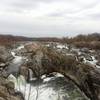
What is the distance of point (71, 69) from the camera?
19250 millimetres

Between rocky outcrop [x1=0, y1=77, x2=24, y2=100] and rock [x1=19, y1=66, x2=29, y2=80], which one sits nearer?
rocky outcrop [x1=0, y1=77, x2=24, y2=100]

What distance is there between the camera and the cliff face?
683 inches

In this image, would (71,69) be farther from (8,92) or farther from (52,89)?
(8,92)

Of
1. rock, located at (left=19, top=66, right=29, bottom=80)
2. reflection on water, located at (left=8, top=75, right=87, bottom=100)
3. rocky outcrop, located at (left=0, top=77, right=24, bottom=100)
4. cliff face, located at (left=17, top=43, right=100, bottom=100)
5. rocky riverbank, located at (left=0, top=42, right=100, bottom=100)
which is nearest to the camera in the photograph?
rocky outcrop, located at (left=0, top=77, right=24, bottom=100)

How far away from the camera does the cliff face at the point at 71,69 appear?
17.4m

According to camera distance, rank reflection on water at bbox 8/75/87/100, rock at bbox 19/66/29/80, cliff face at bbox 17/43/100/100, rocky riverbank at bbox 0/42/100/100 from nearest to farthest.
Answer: rocky riverbank at bbox 0/42/100/100
cliff face at bbox 17/43/100/100
reflection on water at bbox 8/75/87/100
rock at bbox 19/66/29/80

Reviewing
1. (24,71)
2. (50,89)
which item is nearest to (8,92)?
(50,89)

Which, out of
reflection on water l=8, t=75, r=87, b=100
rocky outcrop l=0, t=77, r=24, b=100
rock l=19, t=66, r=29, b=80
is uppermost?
rocky outcrop l=0, t=77, r=24, b=100

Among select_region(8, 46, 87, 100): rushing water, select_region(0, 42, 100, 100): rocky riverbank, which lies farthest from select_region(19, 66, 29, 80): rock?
select_region(8, 46, 87, 100): rushing water

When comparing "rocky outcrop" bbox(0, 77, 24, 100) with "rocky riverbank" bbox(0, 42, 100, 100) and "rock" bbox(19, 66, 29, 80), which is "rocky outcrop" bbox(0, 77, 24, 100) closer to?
"rocky riverbank" bbox(0, 42, 100, 100)

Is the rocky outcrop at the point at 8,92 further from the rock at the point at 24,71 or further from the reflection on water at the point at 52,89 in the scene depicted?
the rock at the point at 24,71

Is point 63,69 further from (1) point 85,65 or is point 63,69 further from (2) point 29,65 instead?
(2) point 29,65

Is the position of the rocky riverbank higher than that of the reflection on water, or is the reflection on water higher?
the rocky riverbank

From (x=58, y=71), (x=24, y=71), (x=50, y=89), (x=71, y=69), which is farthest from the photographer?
(x=24, y=71)
